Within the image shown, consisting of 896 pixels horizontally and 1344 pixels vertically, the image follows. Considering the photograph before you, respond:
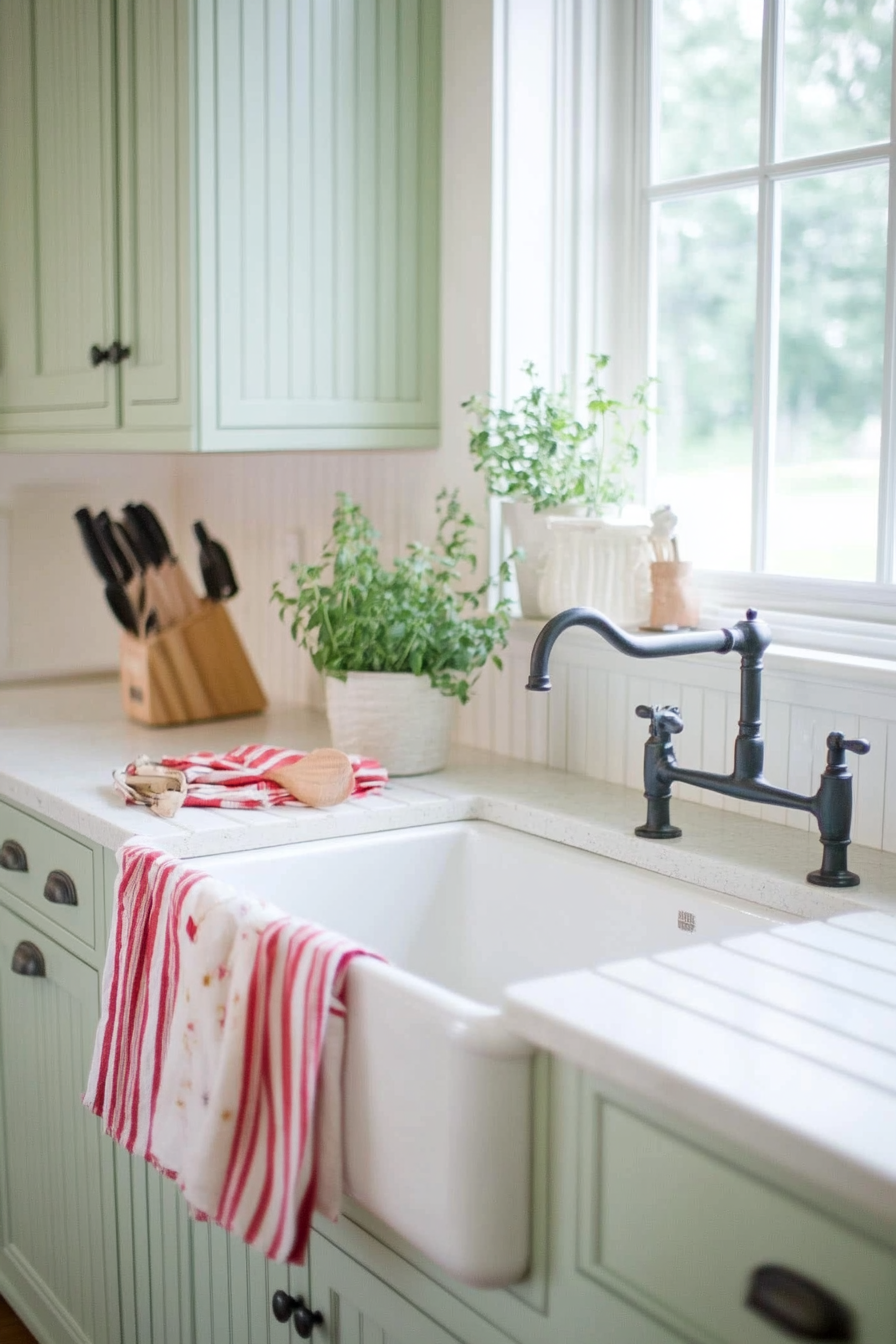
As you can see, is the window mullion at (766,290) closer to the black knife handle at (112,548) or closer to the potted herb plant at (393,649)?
the potted herb plant at (393,649)

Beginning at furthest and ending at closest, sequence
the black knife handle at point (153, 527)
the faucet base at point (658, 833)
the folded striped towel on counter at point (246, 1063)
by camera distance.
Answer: the black knife handle at point (153, 527)
the faucet base at point (658, 833)
the folded striped towel on counter at point (246, 1063)

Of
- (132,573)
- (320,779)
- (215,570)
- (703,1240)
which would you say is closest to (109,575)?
(132,573)

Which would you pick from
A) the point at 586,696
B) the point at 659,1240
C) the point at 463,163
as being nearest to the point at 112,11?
the point at 463,163

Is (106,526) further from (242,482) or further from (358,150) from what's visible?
(358,150)

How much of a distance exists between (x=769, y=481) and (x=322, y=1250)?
3.82 feet

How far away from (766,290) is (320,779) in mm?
900

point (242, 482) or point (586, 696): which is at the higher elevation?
point (242, 482)

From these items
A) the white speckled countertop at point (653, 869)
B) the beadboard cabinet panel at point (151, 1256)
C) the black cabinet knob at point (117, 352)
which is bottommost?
the beadboard cabinet panel at point (151, 1256)

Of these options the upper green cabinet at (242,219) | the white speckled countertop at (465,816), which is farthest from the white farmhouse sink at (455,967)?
the upper green cabinet at (242,219)

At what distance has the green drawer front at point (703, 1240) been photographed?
3.00ft

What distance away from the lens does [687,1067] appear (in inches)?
39.6

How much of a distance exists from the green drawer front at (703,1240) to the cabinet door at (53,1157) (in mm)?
949

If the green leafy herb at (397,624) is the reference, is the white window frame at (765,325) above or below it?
above

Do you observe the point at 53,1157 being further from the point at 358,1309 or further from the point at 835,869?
the point at 835,869
